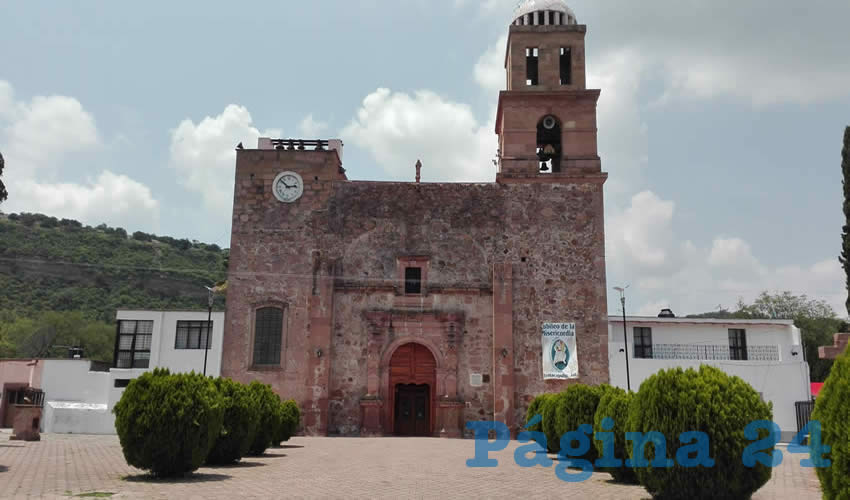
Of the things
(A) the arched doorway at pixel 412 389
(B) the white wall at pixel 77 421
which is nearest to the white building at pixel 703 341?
(A) the arched doorway at pixel 412 389

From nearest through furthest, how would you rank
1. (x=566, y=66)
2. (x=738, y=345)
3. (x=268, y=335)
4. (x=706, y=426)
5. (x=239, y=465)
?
1. (x=706, y=426)
2. (x=239, y=465)
3. (x=268, y=335)
4. (x=566, y=66)
5. (x=738, y=345)

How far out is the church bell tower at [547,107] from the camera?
27250 mm

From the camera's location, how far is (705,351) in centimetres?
3372

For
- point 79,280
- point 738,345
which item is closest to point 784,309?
point 738,345

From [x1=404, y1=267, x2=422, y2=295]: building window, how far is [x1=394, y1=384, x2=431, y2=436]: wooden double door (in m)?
3.71

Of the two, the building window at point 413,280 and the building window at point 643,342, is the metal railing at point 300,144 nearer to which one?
the building window at point 413,280

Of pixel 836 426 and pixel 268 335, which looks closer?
pixel 836 426

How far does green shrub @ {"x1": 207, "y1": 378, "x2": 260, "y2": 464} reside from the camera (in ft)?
46.8

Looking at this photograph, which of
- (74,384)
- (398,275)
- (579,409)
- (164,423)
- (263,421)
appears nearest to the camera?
(164,423)

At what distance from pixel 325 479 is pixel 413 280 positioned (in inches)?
582

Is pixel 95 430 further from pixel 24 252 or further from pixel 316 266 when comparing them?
pixel 24 252

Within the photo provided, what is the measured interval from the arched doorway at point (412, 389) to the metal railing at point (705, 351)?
1384 centimetres

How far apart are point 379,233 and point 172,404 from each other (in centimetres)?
1576

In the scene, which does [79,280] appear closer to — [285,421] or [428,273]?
[428,273]
